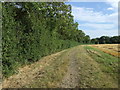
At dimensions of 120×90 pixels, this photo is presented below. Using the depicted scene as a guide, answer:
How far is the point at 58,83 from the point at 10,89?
1687 mm

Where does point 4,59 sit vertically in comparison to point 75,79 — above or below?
above

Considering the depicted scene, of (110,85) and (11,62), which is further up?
(11,62)

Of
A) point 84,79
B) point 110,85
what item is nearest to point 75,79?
point 84,79

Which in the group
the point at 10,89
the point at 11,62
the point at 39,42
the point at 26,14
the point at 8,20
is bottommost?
the point at 10,89

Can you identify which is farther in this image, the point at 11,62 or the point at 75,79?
the point at 11,62

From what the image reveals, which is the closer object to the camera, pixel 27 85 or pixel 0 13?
pixel 27 85

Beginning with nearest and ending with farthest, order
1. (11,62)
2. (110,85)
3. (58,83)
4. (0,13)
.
Answer: (110,85) → (58,83) → (0,13) → (11,62)

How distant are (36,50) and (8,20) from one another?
397 cm

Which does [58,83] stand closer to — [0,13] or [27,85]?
[27,85]

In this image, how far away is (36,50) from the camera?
9.55 meters

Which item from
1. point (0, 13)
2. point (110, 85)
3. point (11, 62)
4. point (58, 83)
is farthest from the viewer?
point (11, 62)

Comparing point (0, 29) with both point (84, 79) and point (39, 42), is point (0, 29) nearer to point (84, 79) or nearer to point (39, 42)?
point (84, 79)

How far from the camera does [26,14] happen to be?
9.12 m

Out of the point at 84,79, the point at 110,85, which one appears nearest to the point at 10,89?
the point at 84,79
